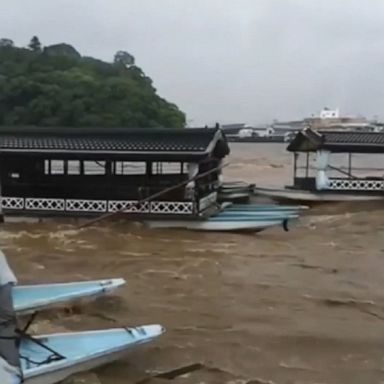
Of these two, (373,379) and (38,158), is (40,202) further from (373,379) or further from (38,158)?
(373,379)

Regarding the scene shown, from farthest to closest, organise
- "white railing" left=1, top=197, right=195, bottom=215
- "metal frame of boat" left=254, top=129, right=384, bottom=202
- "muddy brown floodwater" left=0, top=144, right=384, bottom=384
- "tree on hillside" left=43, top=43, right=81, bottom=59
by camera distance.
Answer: "tree on hillside" left=43, top=43, right=81, bottom=59
"metal frame of boat" left=254, top=129, right=384, bottom=202
"white railing" left=1, top=197, right=195, bottom=215
"muddy brown floodwater" left=0, top=144, right=384, bottom=384

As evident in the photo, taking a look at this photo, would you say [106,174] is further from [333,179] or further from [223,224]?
[333,179]

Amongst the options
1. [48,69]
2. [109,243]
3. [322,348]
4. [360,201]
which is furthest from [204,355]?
[48,69]

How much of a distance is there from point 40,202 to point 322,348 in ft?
40.8

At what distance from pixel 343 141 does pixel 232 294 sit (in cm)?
1479

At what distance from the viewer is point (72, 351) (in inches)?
315

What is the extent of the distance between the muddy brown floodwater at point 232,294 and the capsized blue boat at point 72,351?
0.29 meters

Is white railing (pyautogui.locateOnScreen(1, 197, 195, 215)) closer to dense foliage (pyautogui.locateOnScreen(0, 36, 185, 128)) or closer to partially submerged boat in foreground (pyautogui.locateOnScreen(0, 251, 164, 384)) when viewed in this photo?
partially submerged boat in foreground (pyautogui.locateOnScreen(0, 251, 164, 384))

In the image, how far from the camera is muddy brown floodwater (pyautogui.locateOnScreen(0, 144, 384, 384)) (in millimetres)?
9227

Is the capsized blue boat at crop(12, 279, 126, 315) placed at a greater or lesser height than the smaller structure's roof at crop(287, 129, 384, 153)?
lesser

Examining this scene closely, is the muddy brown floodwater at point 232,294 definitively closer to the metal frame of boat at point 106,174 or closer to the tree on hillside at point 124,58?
the metal frame of boat at point 106,174

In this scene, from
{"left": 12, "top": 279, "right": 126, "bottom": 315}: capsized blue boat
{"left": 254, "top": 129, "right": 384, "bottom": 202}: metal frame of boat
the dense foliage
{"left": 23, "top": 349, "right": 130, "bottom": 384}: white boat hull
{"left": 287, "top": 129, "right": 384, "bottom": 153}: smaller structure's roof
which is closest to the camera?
{"left": 23, "top": 349, "right": 130, "bottom": 384}: white boat hull

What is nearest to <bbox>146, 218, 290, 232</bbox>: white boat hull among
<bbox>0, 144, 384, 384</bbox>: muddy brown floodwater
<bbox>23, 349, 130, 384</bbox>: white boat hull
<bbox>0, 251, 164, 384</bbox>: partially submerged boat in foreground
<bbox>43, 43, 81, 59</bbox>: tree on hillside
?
<bbox>0, 144, 384, 384</bbox>: muddy brown floodwater

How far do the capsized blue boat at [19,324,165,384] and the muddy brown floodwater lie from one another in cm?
29
